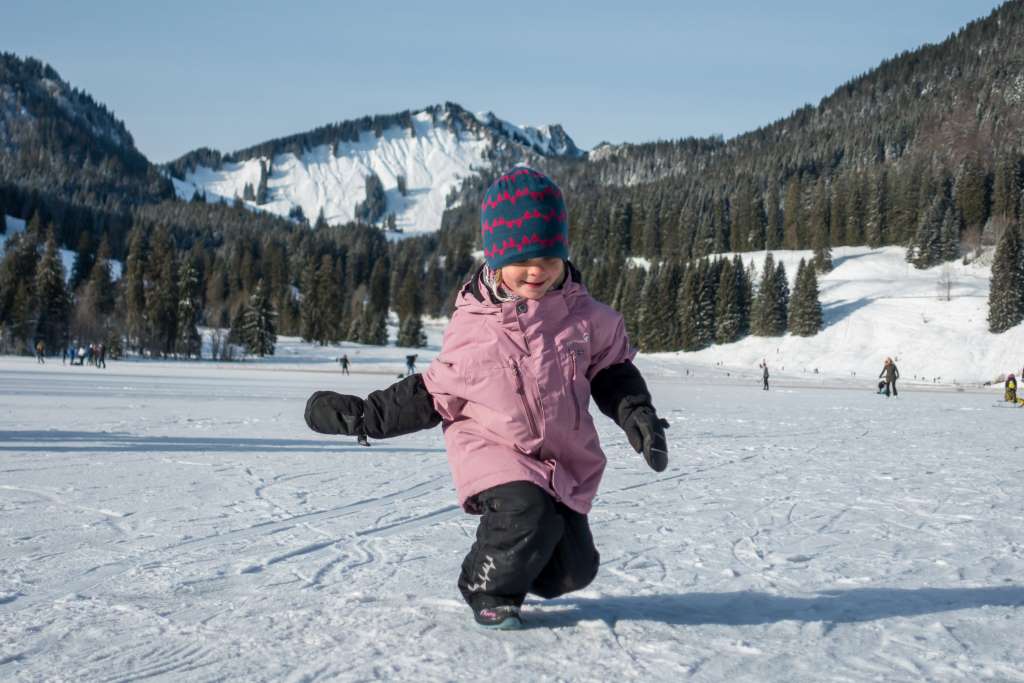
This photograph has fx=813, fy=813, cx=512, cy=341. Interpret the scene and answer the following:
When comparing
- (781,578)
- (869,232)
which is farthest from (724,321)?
(781,578)

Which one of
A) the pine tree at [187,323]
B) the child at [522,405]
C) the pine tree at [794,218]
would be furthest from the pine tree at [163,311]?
the pine tree at [794,218]

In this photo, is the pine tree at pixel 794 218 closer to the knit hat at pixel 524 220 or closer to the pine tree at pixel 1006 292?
the pine tree at pixel 1006 292

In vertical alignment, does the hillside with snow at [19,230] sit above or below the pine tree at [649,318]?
above

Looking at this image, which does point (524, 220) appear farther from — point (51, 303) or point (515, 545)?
point (51, 303)

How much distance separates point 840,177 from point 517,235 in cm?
11504

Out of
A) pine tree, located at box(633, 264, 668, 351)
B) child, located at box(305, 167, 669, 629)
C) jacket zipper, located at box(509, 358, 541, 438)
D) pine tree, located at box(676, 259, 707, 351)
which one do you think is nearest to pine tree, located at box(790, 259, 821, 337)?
pine tree, located at box(676, 259, 707, 351)

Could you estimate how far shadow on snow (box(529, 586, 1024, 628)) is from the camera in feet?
9.04

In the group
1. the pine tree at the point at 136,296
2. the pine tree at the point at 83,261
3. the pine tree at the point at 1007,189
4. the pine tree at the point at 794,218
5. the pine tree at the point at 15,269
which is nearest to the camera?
the pine tree at the point at 15,269

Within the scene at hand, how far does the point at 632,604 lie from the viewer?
9.53 ft

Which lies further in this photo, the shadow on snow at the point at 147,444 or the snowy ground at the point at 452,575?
the shadow on snow at the point at 147,444

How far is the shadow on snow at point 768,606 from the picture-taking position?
9.04 feet

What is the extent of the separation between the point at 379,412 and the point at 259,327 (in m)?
63.4

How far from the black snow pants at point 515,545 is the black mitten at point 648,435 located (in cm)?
34

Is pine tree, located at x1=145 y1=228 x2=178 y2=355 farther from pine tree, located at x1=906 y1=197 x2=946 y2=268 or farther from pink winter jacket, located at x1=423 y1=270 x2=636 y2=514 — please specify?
pine tree, located at x1=906 y1=197 x2=946 y2=268
